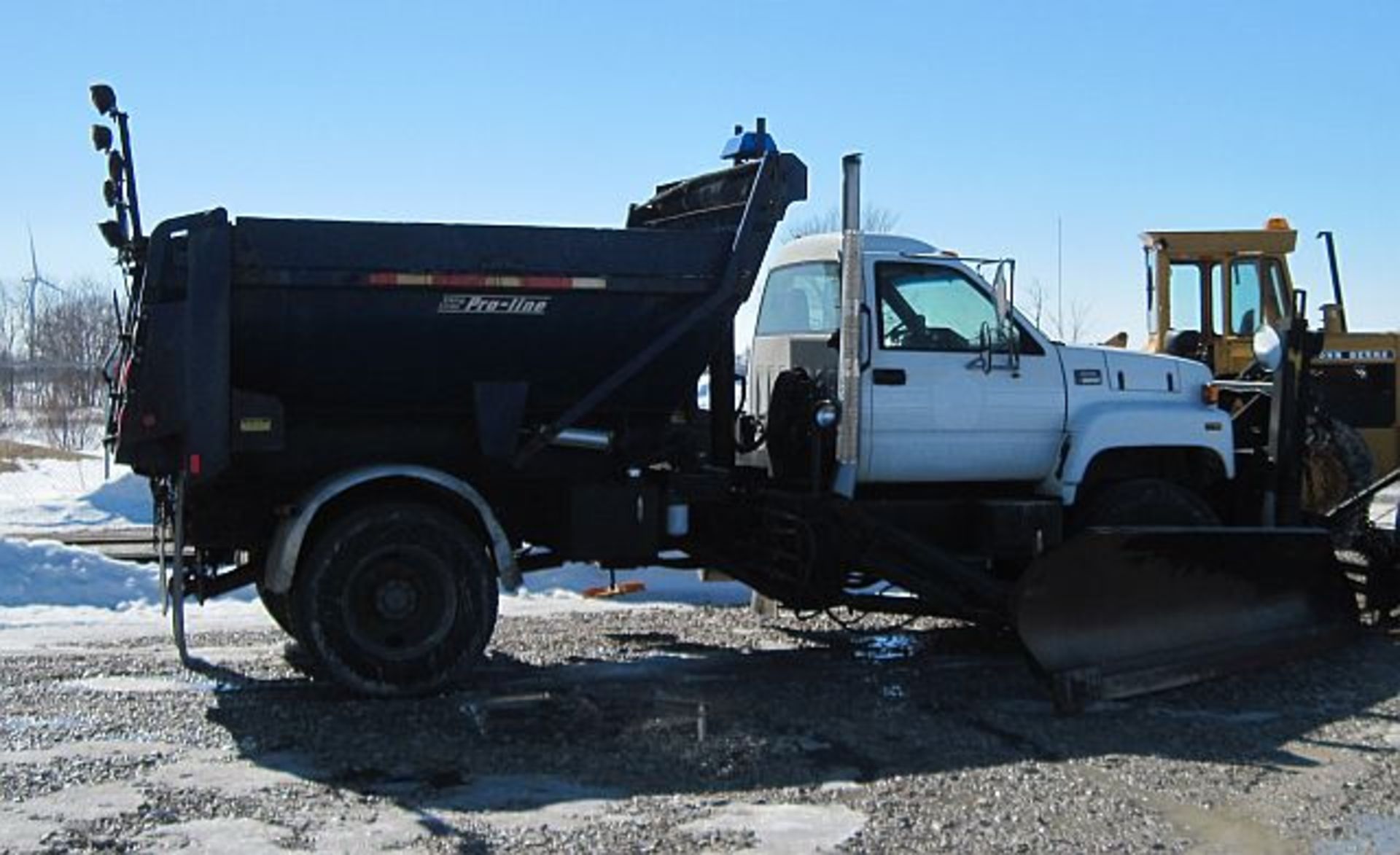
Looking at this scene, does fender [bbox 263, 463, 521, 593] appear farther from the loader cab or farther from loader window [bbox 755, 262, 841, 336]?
the loader cab

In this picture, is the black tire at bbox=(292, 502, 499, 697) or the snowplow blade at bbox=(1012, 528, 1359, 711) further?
the snowplow blade at bbox=(1012, 528, 1359, 711)

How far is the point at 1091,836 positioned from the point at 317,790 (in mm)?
3111

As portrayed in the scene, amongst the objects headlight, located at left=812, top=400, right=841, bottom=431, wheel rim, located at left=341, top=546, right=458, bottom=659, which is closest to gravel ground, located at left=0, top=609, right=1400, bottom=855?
wheel rim, located at left=341, top=546, right=458, bottom=659

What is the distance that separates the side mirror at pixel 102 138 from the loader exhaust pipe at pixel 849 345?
4095 mm

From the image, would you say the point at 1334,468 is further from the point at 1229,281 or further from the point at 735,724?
the point at 735,724

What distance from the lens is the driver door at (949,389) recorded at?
9.45 meters

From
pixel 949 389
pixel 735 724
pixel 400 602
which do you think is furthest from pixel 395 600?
pixel 949 389

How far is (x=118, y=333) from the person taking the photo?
847 centimetres

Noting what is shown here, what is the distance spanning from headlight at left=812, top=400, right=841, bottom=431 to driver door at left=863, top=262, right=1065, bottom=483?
23cm

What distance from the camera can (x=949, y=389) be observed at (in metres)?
9.54

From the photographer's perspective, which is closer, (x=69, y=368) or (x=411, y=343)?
(x=411, y=343)

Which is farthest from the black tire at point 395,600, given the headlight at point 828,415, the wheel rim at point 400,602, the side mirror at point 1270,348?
the side mirror at point 1270,348

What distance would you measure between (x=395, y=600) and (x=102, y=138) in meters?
2.98

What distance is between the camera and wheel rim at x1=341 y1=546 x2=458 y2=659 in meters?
8.37
